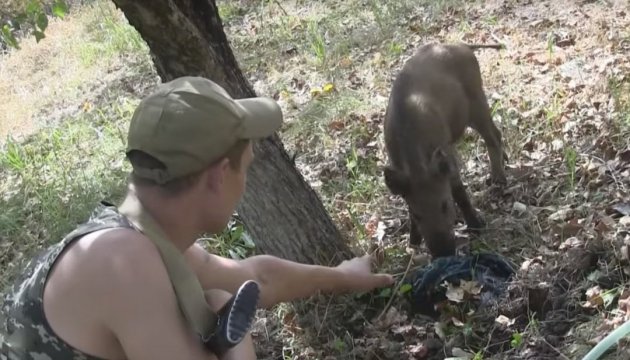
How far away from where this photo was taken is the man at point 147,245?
265 cm

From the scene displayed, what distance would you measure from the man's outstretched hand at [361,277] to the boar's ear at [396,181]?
1.13 meters

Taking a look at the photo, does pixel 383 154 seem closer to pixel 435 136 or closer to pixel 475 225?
pixel 435 136

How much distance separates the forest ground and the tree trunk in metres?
0.34

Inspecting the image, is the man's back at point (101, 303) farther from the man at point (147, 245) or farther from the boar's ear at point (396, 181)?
the boar's ear at point (396, 181)

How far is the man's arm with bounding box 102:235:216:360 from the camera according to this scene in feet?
8.61

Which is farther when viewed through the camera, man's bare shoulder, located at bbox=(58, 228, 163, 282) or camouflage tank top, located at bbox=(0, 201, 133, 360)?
camouflage tank top, located at bbox=(0, 201, 133, 360)

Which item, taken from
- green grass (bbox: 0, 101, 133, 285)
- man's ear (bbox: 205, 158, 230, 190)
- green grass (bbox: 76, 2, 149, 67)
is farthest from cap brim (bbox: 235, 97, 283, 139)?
green grass (bbox: 76, 2, 149, 67)

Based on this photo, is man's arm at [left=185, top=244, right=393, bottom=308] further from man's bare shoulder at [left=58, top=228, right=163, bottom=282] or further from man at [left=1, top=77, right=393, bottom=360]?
man's bare shoulder at [left=58, top=228, right=163, bottom=282]

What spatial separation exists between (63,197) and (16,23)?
2619mm

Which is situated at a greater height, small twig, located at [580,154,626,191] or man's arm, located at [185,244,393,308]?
man's arm, located at [185,244,393,308]

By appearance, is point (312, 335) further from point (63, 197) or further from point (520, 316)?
point (63, 197)

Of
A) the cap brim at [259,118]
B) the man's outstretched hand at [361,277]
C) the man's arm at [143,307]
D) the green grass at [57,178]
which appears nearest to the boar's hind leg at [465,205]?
the man's outstretched hand at [361,277]

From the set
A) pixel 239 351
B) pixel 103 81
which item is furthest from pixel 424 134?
pixel 103 81

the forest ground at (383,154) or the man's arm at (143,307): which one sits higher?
the man's arm at (143,307)
